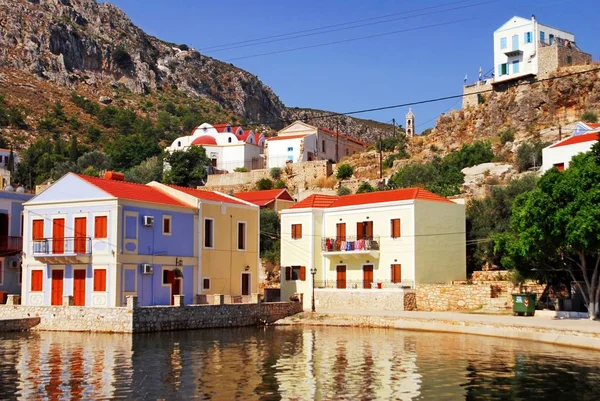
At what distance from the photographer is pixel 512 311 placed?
123ft

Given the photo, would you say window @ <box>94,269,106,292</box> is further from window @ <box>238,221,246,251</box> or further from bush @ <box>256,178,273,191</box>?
bush @ <box>256,178,273,191</box>

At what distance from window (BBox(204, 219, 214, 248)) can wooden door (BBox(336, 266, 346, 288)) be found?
848 cm

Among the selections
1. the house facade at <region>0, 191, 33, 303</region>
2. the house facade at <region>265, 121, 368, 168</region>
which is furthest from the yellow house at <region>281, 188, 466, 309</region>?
the house facade at <region>265, 121, 368, 168</region>

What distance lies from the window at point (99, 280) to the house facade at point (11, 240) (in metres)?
8.58

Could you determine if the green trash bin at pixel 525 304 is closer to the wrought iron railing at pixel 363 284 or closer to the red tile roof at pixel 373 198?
the wrought iron railing at pixel 363 284

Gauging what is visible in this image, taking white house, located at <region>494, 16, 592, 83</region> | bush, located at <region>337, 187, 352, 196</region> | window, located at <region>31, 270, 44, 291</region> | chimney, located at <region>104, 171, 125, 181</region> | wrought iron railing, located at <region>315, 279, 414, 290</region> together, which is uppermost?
white house, located at <region>494, 16, 592, 83</region>

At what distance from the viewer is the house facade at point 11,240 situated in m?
43.6

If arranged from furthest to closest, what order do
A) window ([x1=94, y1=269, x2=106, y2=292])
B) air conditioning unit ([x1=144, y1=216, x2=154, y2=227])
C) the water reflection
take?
air conditioning unit ([x1=144, y1=216, x2=154, y2=227]) < window ([x1=94, y1=269, x2=106, y2=292]) < the water reflection

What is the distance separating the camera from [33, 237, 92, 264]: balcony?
37969 millimetres

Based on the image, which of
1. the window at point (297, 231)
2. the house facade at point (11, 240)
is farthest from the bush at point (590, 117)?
the house facade at point (11, 240)

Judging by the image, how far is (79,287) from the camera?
38438mm

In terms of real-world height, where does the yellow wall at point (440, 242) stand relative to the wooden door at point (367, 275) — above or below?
above

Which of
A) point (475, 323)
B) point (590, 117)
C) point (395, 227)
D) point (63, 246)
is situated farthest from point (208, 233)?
point (590, 117)

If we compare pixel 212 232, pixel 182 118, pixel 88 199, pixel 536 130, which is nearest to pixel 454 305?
pixel 212 232
